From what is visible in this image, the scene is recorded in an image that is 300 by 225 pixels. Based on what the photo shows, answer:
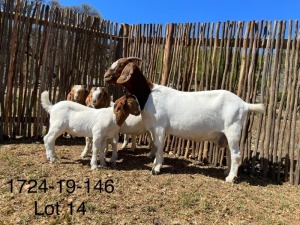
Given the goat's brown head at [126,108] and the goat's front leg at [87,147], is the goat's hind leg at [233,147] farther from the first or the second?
the goat's front leg at [87,147]

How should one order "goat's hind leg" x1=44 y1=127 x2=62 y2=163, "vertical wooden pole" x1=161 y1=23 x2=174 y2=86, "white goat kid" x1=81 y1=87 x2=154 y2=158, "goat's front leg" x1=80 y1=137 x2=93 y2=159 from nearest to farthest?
"goat's hind leg" x1=44 y1=127 x2=62 y2=163 < "white goat kid" x1=81 y1=87 x2=154 y2=158 < "goat's front leg" x1=80 y1=137 x2=93 y2=159 < "vertical wooden pole" x1=161 y1=23 x2=174 y2=86

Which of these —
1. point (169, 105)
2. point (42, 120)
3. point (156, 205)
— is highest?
point (169, 105)

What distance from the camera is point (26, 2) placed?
7613mm

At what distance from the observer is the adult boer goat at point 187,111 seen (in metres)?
5.81

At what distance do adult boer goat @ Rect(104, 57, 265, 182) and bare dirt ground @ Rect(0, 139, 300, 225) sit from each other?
20.4 inches

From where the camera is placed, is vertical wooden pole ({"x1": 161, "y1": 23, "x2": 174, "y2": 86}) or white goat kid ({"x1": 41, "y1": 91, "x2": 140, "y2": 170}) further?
vertical wooden pole ({"x1": 161, "y1": 23, "x2": 174, "y2": 86})

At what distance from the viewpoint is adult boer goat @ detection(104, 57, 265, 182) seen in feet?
19.0

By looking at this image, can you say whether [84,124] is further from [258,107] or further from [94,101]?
[258,107]

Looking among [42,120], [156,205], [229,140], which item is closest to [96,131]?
[156,205]

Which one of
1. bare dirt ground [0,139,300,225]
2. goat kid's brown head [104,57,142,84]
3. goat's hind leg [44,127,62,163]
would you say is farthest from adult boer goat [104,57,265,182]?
goat's hind leg [44,127,62,163]

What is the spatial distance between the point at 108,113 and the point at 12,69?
286 cm

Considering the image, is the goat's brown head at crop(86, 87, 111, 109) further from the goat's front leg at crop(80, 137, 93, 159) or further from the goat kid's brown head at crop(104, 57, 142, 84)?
the goat kid's brown head at crop(104, 57, 142, 84)

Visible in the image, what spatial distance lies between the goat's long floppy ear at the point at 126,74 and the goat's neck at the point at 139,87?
0.32ft

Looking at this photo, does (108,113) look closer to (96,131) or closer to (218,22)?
(96,131)
